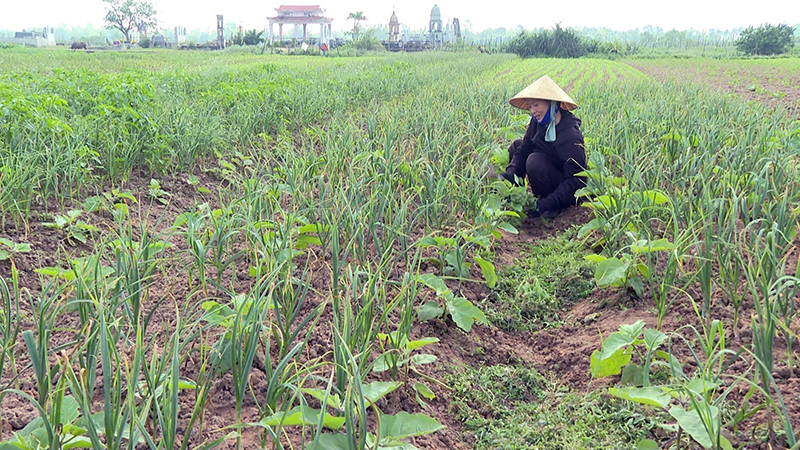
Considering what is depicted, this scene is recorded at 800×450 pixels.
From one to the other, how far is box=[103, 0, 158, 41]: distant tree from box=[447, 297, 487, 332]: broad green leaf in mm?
66343

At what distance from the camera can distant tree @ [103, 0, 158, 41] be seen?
2422 inches

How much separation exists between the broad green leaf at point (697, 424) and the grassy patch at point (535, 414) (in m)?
0.35

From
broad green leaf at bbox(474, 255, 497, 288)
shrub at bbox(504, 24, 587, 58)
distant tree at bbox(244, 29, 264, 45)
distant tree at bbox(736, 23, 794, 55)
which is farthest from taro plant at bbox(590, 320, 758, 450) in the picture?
distant tree at bbox(244, 29, 264, 45)

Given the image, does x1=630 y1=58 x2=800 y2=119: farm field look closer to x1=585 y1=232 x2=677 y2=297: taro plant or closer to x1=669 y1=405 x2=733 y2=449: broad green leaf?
x1=585 y1=232 x2=677 y2=297: taro plant

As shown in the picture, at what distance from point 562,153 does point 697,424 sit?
2668 mm

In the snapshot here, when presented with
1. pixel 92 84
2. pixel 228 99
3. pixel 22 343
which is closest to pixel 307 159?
pixel 22 343

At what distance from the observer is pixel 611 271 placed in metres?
2.52

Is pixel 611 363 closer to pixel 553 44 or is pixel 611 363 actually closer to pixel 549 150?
pixel 549 150

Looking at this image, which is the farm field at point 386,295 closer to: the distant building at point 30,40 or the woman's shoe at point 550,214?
the woman's shoe at point 550,214

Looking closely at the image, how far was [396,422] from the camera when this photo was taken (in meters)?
1.43

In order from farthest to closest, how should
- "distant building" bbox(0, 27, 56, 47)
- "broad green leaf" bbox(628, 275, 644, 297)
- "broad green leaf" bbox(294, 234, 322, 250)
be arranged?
1. "distant building" bbox(0, 27, 56, 47)
2. "broad green leaf" bbox(294, 234, 322, 250)
3. "broad green leaf" bbox(628, 275, 644, 297)

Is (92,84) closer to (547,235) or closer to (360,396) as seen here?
(547,235)

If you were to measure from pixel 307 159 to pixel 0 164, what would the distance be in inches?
68.2

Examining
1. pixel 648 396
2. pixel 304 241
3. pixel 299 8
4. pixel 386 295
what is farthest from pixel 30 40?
pixel 648 396
